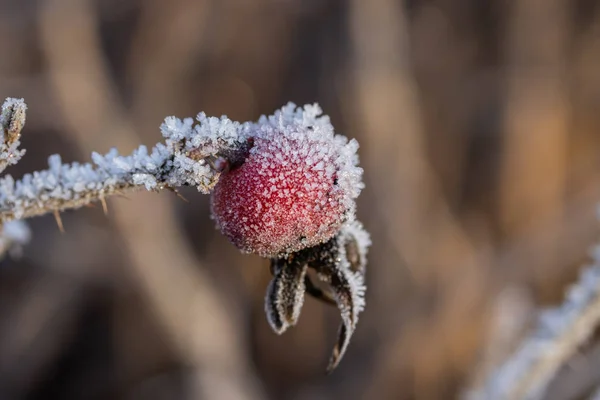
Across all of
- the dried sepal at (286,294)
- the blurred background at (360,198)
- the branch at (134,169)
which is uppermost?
the blurred background at (360,198)

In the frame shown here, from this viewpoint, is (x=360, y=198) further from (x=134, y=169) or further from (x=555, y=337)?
(x=134, y=169)

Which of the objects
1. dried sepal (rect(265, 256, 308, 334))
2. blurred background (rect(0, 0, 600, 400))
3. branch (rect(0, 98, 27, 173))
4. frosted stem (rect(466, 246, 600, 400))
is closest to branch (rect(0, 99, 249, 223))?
branch (rect(0, 98, 27, 173))

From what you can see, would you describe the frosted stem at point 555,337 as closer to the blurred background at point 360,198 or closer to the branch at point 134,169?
the branch at point 134,169

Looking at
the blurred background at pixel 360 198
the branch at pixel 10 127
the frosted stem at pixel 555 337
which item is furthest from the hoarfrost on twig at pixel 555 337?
the blurred background at pixel 360 198

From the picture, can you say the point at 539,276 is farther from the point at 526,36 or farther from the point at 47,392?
the point at 47,392

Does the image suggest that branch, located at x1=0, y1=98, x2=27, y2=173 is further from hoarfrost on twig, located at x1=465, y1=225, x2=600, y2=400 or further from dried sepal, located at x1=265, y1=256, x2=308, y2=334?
hoarfrost on twig, located at x1=465, y1=225, x2=600, y2=400

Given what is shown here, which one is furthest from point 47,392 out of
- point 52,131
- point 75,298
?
point 52,131
